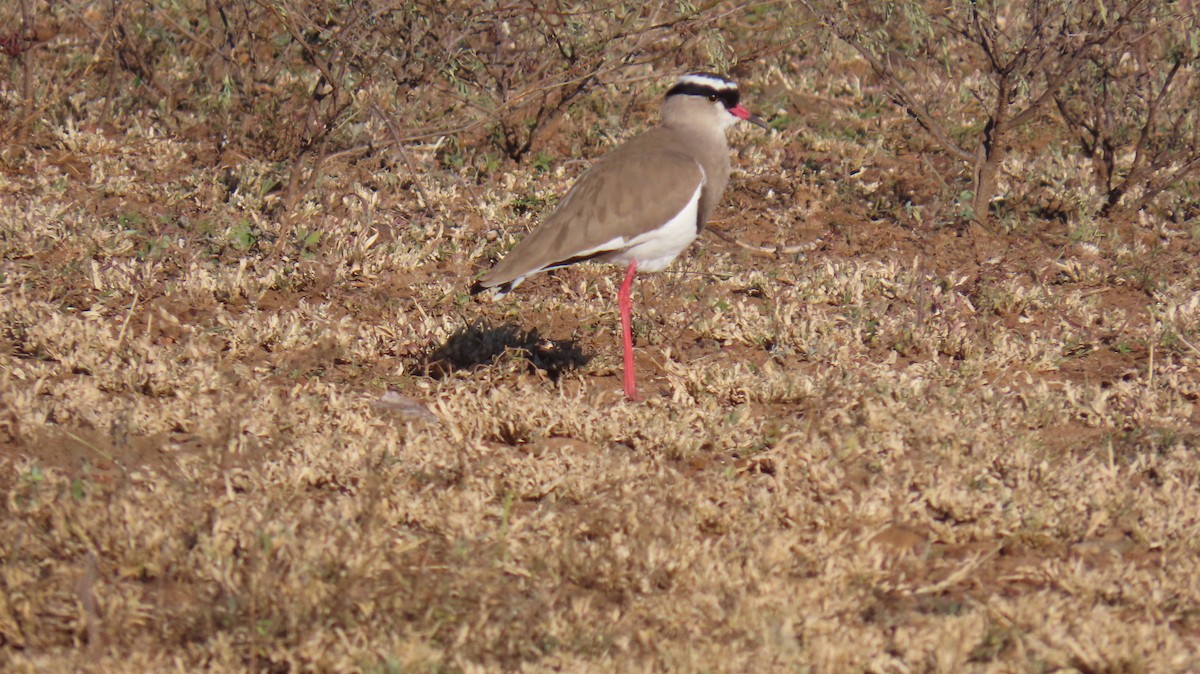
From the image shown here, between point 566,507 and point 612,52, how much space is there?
4.63 meters

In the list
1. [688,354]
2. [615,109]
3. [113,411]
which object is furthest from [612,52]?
[113,411]

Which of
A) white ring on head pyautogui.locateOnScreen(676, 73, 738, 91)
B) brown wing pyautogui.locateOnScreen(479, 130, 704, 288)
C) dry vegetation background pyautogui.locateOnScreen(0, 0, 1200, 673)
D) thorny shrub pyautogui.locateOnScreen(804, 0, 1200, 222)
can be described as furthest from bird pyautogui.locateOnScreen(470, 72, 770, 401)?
thorny shrub pyautogui.locateOnScreen(804, 0, 1200, 222)

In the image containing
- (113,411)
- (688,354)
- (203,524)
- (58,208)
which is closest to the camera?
(203,524)

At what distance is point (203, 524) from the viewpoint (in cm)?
452

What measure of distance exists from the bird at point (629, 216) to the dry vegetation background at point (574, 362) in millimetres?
568

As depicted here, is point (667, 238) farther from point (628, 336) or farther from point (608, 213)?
point (628, 336)

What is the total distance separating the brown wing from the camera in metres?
6.31

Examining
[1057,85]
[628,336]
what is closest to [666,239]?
[628,336]

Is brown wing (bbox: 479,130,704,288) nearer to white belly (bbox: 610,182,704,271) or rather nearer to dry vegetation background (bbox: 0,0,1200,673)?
white belly (bbox: 610,182,704,271)

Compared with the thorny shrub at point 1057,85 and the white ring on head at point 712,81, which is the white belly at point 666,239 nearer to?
the white ring on head at point 712,81

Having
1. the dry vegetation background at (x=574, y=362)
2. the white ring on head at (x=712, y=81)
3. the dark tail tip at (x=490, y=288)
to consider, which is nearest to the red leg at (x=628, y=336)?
the dry vegetation background at (x=574, y=362)

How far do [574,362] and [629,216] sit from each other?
0.94 meters

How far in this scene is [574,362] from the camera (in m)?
6.86

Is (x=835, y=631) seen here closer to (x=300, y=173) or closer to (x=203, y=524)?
(x=203, y=524)
